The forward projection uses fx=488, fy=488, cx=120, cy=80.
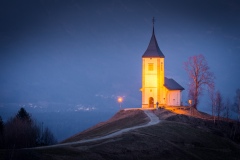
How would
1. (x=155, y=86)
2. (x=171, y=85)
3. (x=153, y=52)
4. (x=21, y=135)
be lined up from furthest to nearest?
(x=171, y=85) → (x=153, y=52) → (x=155, y=86) → (x=21, y=135)

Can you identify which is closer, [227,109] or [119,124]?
[119,124]

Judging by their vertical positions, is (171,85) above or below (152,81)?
below

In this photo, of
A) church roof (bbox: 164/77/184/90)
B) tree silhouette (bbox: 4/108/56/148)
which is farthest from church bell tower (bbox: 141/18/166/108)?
tree silhouette (bbox: 4/108/56/148)

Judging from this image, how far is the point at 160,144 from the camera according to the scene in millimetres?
49750

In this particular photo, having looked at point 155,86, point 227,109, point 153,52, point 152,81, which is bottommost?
point 227,109

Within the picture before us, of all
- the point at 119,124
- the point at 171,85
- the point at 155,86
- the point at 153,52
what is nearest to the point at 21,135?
the point at 119,124

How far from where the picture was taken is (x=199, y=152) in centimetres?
5247

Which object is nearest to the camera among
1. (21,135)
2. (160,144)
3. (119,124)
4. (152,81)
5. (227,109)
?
(160,144)

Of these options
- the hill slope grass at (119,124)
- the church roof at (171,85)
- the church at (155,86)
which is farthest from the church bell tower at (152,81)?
the hill slope grass at (119,124)

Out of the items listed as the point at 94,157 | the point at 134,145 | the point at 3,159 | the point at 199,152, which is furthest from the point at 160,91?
the point at 3,159

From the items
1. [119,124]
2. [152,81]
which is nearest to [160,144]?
[119,124]

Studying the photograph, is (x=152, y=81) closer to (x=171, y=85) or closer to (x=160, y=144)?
(x=171, y=85)

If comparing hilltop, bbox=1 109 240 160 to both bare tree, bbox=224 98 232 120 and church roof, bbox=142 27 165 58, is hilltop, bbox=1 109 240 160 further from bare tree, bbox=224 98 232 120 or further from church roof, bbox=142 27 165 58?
church roof, bbox=142 27 165 58

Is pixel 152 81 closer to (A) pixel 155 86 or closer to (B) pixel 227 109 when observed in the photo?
(A) pixel 155 86
